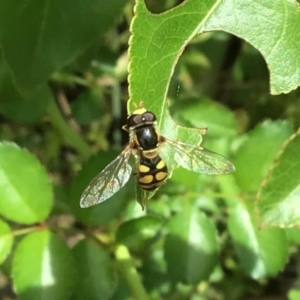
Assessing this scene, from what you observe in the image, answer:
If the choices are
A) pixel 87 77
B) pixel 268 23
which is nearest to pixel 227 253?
pixel 87 77

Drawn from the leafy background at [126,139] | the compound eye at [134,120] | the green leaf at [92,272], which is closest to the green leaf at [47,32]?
the leafy background at [126,139]

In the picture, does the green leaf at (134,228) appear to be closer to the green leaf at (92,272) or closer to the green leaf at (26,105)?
the green leaf at (92,272)

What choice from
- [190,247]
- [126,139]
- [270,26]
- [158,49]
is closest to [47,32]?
[158,49]

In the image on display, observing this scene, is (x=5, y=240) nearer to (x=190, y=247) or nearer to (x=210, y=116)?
(x=190, y=247)

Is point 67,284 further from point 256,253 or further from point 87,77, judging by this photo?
point 87,77

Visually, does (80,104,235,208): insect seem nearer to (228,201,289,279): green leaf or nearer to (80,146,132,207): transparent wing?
(80,146,132,207): transparent wing
